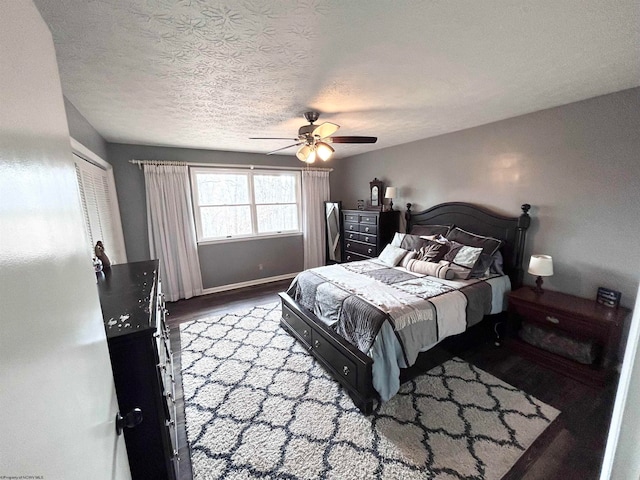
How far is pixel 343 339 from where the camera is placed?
213 centimetres

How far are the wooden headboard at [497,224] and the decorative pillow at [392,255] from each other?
2.47 ft

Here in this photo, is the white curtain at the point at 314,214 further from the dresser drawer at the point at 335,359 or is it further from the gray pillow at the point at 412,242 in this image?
the dresser drawer at the point at 335,359

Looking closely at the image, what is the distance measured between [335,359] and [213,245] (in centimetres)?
300

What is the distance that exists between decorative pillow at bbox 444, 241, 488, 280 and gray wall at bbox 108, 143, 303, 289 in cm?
288

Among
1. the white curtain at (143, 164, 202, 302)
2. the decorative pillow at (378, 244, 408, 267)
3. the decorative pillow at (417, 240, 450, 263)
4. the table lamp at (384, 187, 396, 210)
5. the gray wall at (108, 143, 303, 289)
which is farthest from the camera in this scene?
the table lamp at (384, 187, 396, 210)

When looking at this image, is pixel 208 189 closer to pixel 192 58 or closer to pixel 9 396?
pixel 192 58

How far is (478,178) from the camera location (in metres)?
3.19

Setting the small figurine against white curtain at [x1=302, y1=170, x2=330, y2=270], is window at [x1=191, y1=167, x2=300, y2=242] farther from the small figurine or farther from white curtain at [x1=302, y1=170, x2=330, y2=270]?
the small figurine

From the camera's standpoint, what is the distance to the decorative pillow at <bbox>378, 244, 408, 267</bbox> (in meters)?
3.34

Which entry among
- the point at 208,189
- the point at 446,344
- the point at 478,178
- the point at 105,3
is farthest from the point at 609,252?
the point at 208,189

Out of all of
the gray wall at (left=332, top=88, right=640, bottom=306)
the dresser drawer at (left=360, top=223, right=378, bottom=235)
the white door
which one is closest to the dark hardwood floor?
the gray wall at (left=332, top=88, right=640, bottom=306)

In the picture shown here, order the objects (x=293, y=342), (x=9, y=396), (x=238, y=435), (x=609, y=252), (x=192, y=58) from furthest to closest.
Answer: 1. (x=293, y=342)
2. (x=609, y=252)
3. (x=238, y=435)
4. (x=192, y=58)
5. (x=9, y=396)

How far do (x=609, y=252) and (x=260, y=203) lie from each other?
14.5 ft

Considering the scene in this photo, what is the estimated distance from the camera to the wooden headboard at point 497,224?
9.18 ft
